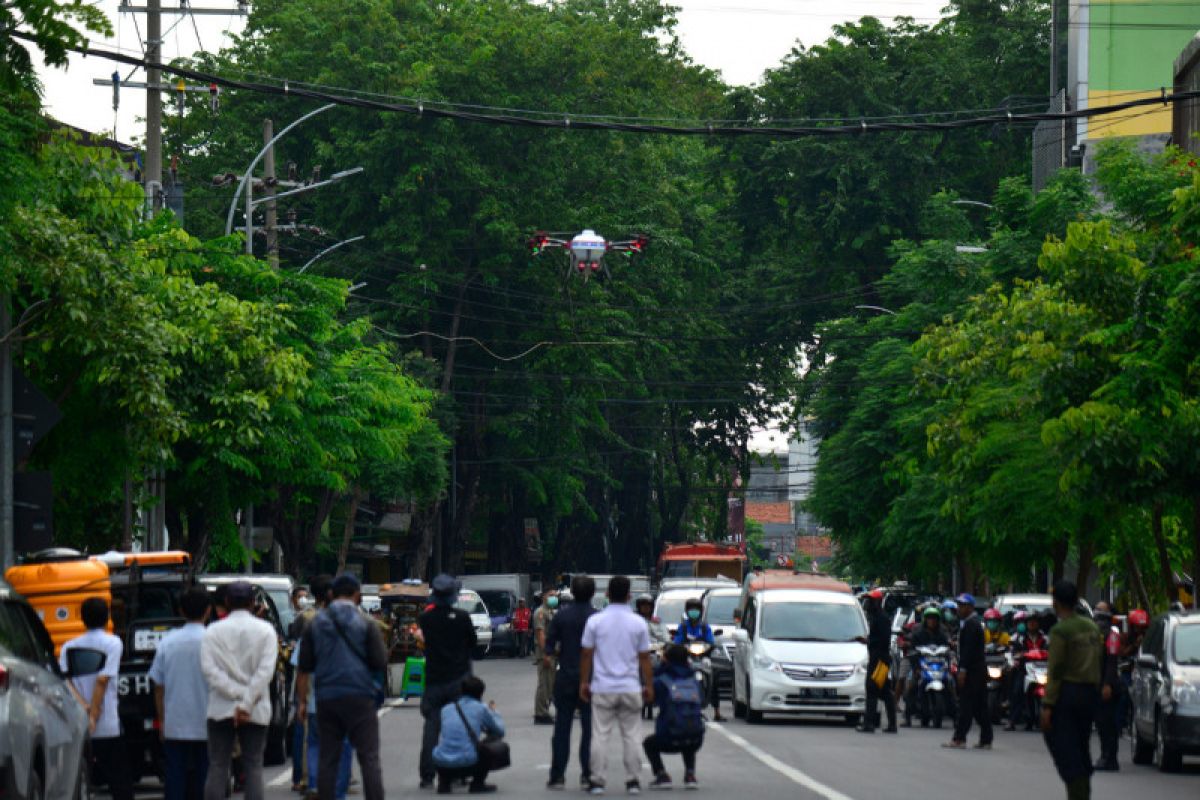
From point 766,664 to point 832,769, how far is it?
7.86m

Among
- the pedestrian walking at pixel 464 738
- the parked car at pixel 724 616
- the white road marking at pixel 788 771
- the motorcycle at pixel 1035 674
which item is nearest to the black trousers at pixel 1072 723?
the white road marking at pixel 788 771

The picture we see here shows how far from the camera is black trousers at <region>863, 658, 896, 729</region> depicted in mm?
26812

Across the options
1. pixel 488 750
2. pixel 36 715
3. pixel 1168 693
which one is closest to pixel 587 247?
pixel 1168 693

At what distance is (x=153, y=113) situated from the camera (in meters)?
32.2

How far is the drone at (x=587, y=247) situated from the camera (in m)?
51.8

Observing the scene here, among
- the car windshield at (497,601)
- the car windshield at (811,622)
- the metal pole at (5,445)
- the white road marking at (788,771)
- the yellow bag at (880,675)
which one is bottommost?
the car windshield at (497,601)

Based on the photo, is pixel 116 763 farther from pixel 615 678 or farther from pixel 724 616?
pixel 724 616

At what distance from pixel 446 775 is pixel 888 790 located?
3.73 m

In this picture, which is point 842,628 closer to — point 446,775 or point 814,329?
point 446,775

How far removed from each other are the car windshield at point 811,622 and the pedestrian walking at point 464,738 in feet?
37.0

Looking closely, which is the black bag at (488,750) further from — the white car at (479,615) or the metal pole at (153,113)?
the white car at (479,615)

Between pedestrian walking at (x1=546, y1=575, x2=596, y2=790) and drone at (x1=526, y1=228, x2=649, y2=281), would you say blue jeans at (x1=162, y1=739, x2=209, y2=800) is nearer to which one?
pedestrian walking at (x1=546, y1=575, x2=596, y2=790)

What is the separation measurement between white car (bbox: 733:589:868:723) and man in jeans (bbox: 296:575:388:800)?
14.0 m

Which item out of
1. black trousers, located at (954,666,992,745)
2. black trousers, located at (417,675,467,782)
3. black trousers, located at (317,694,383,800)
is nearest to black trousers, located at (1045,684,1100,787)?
black trousers, located at (317,694,383,800)
